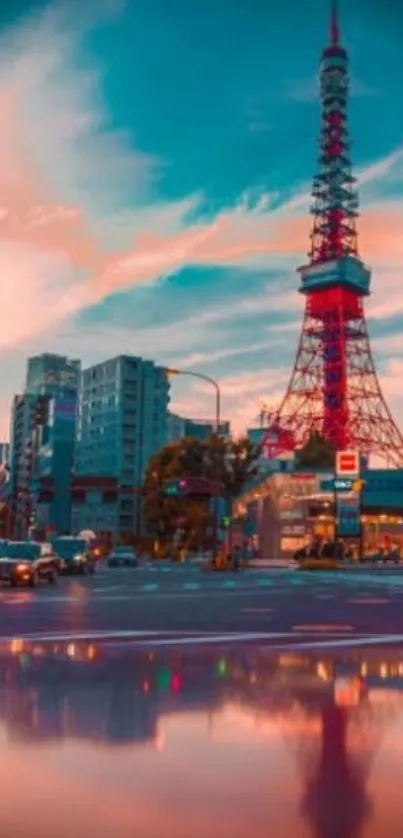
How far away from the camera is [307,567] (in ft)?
194

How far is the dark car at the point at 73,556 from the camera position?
51438 mm

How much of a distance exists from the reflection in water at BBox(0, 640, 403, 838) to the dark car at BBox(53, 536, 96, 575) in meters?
38.3

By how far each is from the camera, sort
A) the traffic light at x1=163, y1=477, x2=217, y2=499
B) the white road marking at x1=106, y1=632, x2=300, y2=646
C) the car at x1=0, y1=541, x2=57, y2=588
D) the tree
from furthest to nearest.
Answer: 1. the tree
2. the traffic light at x1=163, y1=477, x2=217, y2=499
3. the car at x1=0, y1=541, x2=57, y2=588
4. the white road marking at x1=106, y1=632, x2=300, y2=646

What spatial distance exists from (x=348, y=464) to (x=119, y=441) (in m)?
93.0

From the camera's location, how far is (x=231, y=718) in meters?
8.34

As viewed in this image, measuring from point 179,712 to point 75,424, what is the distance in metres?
165

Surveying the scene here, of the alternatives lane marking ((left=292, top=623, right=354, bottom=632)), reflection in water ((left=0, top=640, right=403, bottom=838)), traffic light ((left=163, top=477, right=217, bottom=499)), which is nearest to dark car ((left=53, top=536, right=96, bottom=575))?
traffic light ((left=163, top=477, right=217, bottom=499))

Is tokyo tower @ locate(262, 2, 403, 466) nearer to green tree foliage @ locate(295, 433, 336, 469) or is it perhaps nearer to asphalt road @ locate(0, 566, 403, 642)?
green tree foliage @ locate(295, 433, 336, 469)

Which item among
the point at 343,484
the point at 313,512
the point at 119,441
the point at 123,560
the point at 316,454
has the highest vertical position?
the point at 119,441

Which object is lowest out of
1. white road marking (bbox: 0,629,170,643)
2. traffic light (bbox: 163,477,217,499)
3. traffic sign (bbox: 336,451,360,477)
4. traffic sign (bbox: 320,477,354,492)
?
white road marking (bbox: 0,629,170,643)

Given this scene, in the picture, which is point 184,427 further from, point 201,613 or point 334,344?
point 201,613

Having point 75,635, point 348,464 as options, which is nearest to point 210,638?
point 75,635

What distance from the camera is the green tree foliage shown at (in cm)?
11156

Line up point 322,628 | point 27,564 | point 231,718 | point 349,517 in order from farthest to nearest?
point 349,517 → point 27,564 → point 322,628 → point 231,718
